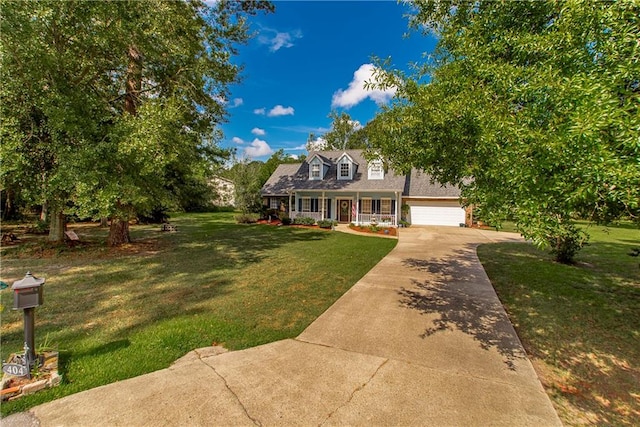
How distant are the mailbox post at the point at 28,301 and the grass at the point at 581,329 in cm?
613

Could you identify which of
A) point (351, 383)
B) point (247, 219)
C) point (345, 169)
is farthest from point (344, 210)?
point (351, 383)

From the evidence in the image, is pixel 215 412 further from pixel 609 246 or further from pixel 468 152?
pixel 609 246

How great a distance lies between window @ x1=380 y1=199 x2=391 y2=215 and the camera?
22.7 metres

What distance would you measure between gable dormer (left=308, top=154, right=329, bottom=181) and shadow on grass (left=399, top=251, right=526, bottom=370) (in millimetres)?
16178

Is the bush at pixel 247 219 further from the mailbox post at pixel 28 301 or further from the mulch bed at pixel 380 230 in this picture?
the mailbox post at pixel 28 301

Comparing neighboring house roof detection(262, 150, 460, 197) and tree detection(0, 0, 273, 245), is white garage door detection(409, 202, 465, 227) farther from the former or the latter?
tree detection(0, 0, 273, 245)

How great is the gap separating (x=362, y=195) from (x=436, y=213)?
637 cm

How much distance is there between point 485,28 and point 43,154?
1217 cm

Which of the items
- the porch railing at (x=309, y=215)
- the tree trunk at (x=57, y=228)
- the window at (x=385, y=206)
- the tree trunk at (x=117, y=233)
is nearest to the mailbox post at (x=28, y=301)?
the tree trunk at (x=117, y=233)

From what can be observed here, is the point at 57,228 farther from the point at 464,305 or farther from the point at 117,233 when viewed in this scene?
the point at 464,305

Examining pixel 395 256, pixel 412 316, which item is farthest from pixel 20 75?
pixel 395 256

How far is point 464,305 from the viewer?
632cm

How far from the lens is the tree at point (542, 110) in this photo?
8.01ft

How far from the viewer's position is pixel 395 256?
1155 centimetres
